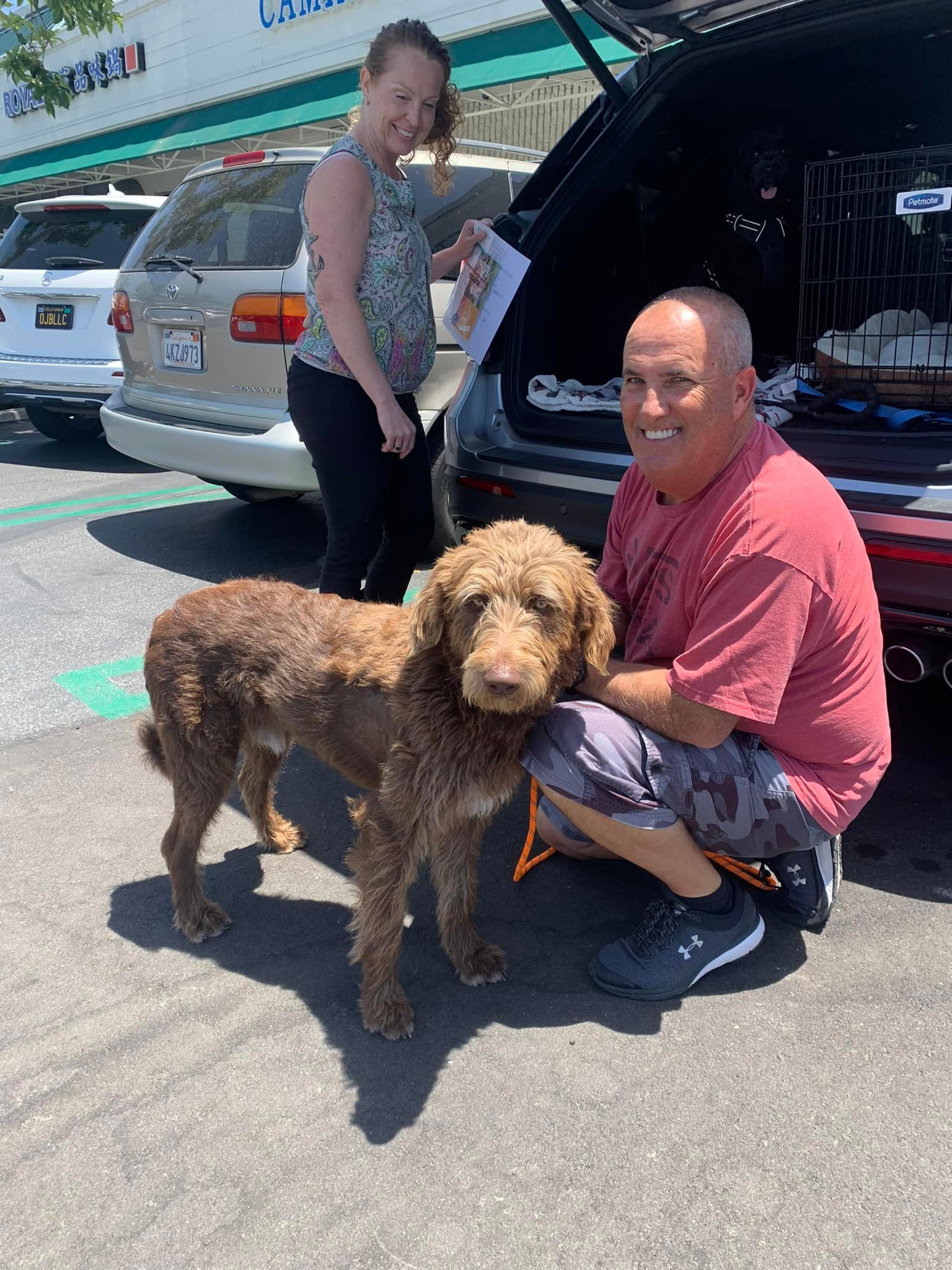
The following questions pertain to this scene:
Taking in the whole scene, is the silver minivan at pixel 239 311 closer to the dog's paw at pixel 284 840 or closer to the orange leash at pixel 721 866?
the dog's paw at pixel 284 840

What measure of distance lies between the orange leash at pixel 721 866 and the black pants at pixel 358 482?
0.96 m

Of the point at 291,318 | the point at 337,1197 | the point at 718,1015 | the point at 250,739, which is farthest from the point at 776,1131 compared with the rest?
the point at 291,318

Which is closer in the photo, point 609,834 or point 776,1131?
point 776,1131

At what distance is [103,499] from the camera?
8109mm

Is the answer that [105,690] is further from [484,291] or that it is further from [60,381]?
[60,381]

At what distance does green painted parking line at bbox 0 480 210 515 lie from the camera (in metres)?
7.74

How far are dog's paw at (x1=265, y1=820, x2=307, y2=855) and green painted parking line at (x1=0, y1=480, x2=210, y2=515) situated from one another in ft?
17.7

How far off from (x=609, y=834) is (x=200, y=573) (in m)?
4.09

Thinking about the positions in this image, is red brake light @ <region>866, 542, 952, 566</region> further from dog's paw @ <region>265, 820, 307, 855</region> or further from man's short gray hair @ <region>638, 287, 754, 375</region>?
dog's paw @ <region>265, 820, 307, 855</region>

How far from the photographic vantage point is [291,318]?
5094 mm

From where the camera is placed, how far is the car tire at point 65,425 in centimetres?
1041

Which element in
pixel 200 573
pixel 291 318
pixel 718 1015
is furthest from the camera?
pixel 200 573

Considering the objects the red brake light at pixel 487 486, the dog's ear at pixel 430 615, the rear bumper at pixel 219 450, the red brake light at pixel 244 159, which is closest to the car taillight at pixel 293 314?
the rear bumper at pixel 219 450

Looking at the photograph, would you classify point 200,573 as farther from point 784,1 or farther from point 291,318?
point 784,1
